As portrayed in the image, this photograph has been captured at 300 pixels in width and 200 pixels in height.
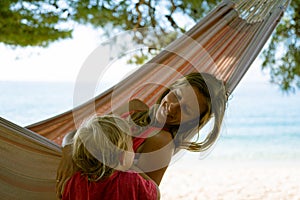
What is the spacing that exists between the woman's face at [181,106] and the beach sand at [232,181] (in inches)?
141

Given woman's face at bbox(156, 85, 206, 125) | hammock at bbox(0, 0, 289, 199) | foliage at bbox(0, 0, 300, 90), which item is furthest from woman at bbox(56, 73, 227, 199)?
foliage at bbox(0, 0, 300, 90)

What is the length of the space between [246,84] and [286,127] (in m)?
1.47

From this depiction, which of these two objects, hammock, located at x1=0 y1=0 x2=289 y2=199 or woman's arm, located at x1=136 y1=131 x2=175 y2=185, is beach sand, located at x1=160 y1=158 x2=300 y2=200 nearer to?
hammock, located at x1=0 y1=0 x2=289 y2=199

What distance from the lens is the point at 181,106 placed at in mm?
1228

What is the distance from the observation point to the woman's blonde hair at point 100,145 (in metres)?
1.04

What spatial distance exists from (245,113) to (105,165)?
415 inches

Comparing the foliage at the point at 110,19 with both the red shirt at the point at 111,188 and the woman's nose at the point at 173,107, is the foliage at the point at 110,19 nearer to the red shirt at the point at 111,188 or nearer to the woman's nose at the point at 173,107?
the woman's nose at the point at 173,107

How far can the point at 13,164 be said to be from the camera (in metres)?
1.48

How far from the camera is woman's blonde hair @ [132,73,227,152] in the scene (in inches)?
49.5

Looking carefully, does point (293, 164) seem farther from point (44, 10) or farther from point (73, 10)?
point (44, 10)

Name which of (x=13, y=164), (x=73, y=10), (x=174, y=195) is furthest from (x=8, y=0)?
(x=13, y=164)

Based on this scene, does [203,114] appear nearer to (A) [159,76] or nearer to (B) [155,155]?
(B) [155,155]

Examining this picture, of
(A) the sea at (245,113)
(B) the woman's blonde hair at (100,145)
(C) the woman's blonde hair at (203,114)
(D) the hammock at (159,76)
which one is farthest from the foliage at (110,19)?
(B) the woman's blonde hair at (100,145)

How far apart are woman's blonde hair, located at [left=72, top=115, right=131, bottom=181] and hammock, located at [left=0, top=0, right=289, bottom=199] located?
1.32 ft
